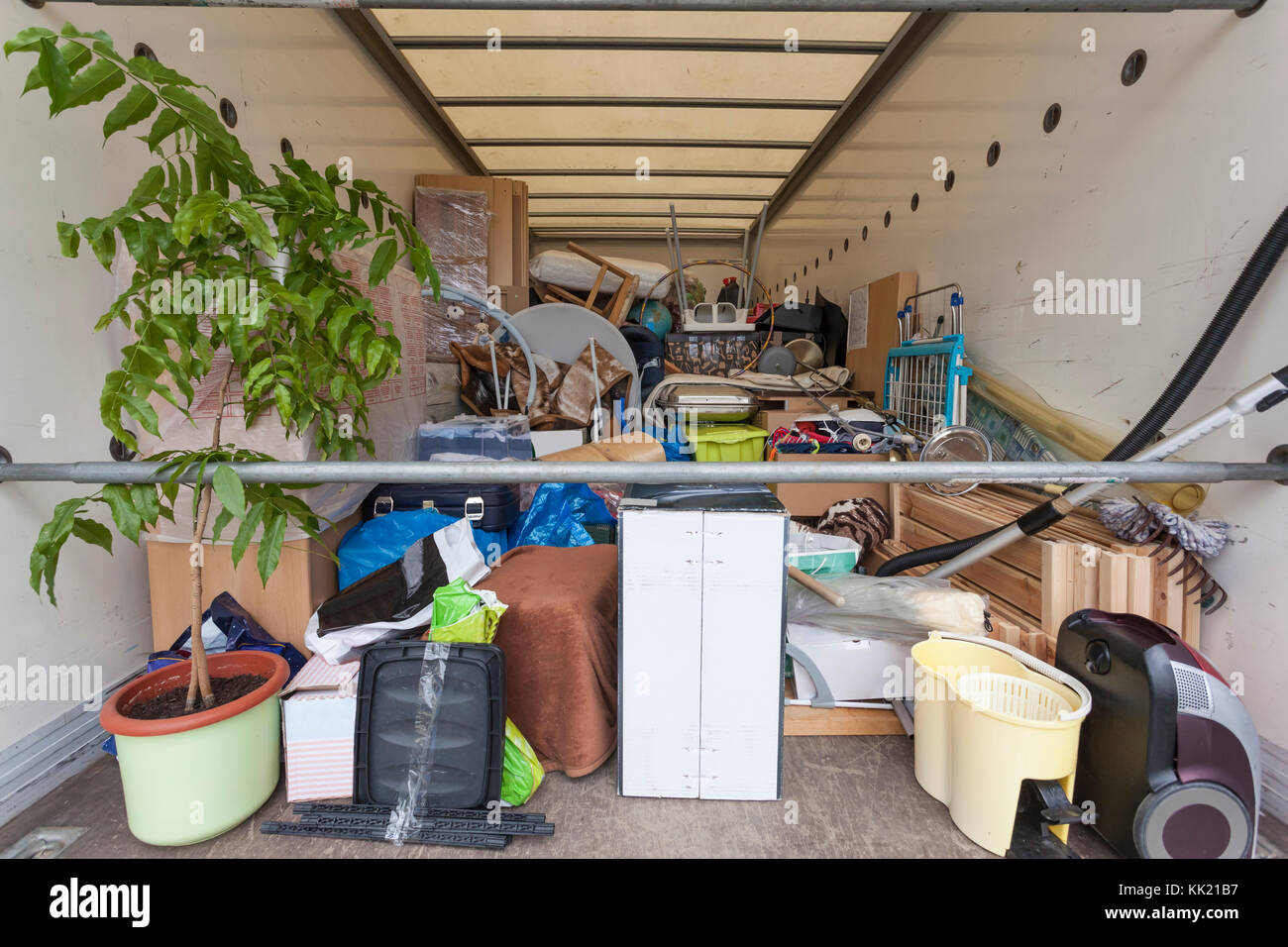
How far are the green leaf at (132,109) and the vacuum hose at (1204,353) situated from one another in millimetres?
2192

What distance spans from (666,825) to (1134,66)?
252cm

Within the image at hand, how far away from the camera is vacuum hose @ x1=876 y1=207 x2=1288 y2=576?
1352 mm

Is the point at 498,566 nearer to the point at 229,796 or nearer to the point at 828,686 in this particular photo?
the point at 229,796

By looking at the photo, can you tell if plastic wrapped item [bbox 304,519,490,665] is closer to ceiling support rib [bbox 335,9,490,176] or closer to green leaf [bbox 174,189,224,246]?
green leaf [bbox 174,189,224,246]

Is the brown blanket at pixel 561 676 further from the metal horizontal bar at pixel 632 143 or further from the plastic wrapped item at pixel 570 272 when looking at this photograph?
the plastic wrapped item at pixel 570 272

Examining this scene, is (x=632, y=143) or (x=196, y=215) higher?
(x=632, y=143)

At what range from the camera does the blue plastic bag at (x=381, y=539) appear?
2.05 metres

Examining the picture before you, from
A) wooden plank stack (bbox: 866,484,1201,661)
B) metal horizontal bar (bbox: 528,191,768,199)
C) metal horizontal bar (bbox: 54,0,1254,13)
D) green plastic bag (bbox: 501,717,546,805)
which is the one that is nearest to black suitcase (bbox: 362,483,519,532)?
green plastic bag (bbox: 501,717,546,805)

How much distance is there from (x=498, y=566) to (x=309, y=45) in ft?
8.26

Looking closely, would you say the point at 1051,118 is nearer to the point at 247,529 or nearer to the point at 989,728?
the point at 989,728

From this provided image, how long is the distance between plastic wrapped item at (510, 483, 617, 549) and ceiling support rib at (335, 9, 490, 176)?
2483mm

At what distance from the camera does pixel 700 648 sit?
138 centimetres

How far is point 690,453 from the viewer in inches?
141

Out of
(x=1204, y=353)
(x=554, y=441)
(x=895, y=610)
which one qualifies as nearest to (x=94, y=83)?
(x=895, y=610)
